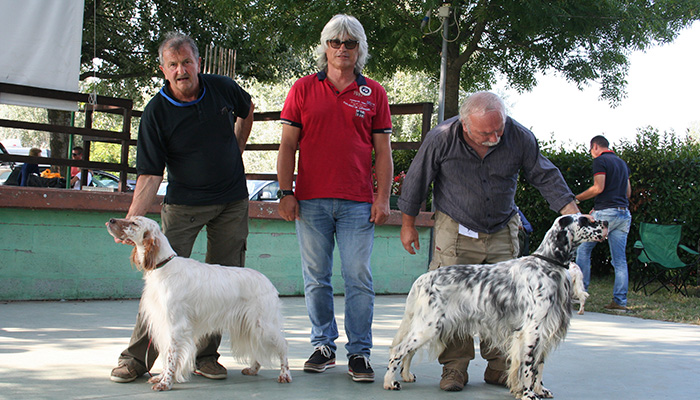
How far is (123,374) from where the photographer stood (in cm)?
388

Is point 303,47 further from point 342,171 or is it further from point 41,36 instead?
point 342,171

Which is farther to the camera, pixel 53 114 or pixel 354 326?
pixel 53 114

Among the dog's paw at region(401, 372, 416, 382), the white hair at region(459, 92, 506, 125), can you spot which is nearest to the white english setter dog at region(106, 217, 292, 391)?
the dog's paw at region(401, 372, 416, 382)

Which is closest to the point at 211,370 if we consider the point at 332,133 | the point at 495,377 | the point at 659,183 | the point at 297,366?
the point at 297,366

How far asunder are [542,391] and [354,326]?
4.11 ft

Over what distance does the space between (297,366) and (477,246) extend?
1.53m

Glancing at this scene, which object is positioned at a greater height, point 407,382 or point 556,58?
point 556,58

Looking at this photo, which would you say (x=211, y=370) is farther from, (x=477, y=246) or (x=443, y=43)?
(x=443, y=43)

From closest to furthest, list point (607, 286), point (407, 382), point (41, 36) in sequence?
point (407, 382), point (41, 36), point (607, 286)

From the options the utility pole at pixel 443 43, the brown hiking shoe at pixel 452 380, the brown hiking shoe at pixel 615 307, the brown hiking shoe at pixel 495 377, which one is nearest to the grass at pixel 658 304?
the brown hiking shoe at pixel 615 307

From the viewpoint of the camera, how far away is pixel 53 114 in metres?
15.7

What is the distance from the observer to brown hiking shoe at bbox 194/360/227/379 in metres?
4.14

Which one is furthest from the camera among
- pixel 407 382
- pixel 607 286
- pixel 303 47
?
pixel 303 47

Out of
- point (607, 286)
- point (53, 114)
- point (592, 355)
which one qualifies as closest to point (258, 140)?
point (53, 114)
